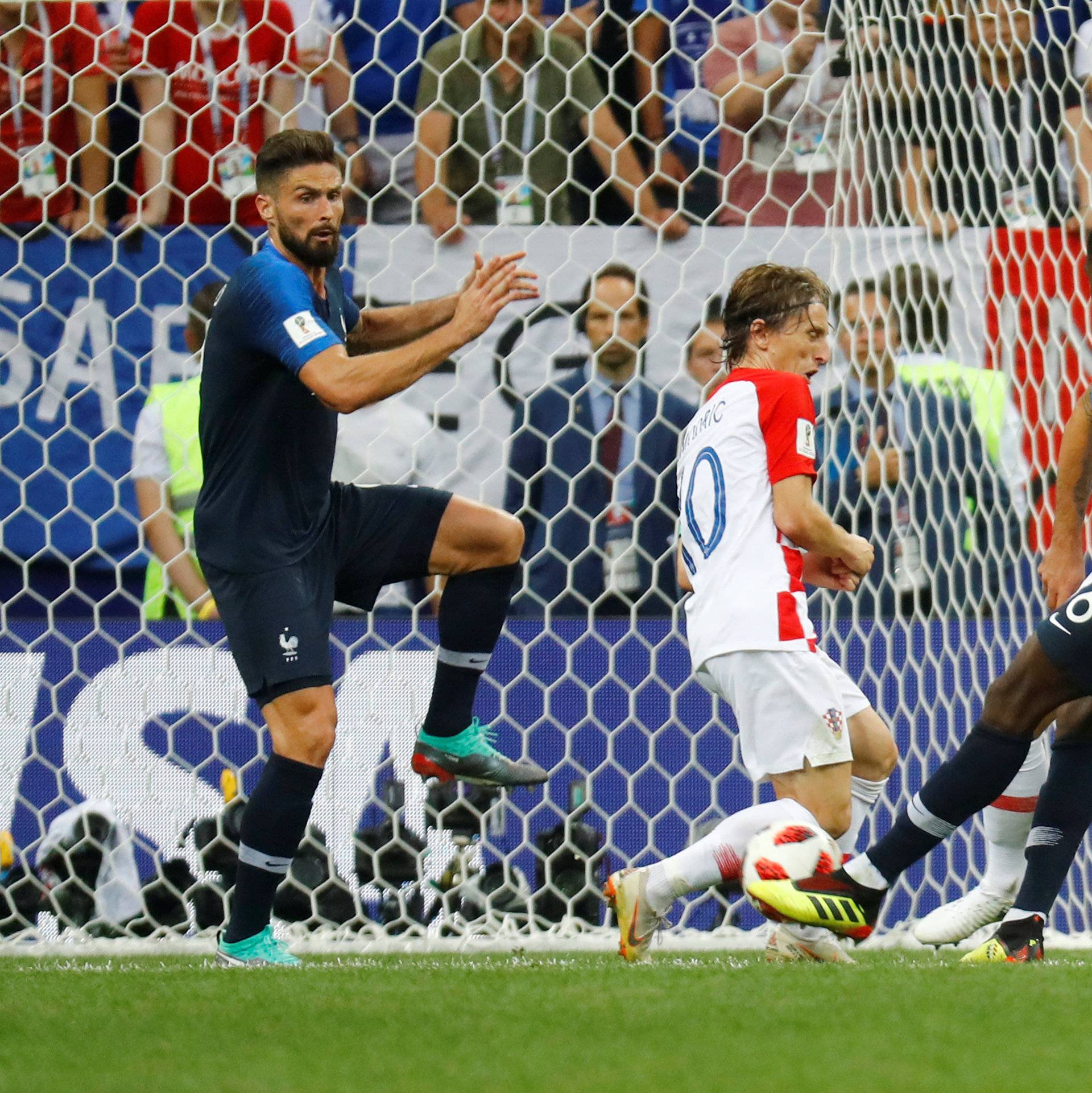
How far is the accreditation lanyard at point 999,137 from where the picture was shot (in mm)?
5031

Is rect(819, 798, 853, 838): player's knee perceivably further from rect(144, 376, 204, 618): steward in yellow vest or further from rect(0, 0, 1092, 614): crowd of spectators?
rect(144, 376, 204, 618): steward in yellow vest

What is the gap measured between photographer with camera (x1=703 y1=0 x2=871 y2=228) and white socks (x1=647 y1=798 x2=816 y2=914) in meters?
2.41

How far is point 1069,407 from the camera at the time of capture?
199 inches

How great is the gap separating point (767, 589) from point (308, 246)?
1171mm

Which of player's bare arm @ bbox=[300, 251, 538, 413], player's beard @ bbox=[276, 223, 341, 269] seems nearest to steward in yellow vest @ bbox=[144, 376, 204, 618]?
player's beard @ bbox=[276, 223, 341, 269]

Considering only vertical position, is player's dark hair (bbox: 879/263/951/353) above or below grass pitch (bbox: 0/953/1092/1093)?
above

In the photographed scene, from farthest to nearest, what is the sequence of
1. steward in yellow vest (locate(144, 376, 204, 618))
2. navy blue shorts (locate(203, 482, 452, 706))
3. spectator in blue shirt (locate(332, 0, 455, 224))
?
spectator in blue shirt (locate(332, 0, 455, 224))
steward in yellow vest (locate(144, 376, 204, 618))
navy blue shorts (locate(203, 482, 452, 706))

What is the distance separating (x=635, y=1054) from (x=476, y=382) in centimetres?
356

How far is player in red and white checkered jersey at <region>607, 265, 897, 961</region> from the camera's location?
307cm

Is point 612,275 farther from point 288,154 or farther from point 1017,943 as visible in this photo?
point 1017,943

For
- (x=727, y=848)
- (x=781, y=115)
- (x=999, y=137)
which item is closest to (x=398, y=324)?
(x=727, y=848)

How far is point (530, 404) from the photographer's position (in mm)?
5008

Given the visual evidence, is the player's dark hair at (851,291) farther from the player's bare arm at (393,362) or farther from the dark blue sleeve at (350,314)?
the player's bare arm at (393,362)

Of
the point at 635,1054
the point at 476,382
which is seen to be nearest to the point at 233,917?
the point at 635,1054
